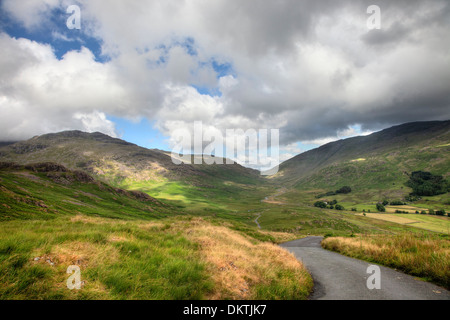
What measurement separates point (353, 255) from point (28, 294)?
66.6 ft

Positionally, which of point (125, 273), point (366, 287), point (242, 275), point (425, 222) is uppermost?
point (125, 273)

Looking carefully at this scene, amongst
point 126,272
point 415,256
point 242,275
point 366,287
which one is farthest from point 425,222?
point 126,272

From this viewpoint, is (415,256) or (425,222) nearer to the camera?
(415,256)

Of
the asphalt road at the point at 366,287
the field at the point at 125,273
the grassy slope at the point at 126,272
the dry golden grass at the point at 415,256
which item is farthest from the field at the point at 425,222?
the grassy slope at the point at 126,272

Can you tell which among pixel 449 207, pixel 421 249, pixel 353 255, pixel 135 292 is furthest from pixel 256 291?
pixel 449 207

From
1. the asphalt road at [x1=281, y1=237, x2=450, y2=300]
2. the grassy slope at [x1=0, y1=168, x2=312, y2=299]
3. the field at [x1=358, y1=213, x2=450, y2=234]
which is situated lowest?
the field at [x1=358, y1=213, x2=450, y2=234]

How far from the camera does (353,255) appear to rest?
16844mm

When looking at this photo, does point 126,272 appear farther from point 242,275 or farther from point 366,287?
point 366,287

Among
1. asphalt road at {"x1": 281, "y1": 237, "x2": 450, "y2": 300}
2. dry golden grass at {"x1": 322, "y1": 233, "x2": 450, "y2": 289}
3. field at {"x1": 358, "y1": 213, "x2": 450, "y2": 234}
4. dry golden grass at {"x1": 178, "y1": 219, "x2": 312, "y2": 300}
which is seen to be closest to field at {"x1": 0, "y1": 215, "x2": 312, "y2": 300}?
dry golden grass at {"x1": 178, "y1": 219, "x2": 312, "y2": 300}

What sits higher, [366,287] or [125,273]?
[125,273]

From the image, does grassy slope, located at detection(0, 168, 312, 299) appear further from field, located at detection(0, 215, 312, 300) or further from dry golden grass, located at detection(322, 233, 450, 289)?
dry golden grass, located at detection(322, 233, 450, 289)

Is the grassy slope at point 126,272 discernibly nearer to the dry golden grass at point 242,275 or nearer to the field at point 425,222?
the dry golden grass at point 242,275

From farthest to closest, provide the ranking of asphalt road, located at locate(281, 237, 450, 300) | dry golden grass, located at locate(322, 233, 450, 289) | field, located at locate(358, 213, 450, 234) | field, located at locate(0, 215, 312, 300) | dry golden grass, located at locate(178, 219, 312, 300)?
field, located at locate(358, 213, 450, 234), dry golden grass, located at locate(322, 233, 450, 289), asphalt road, located at locate(281, 237, 450, 300), dry golden grass, located at locate(178, 219, 312, 300), field, located at locate(0, 215, 312, 300)
